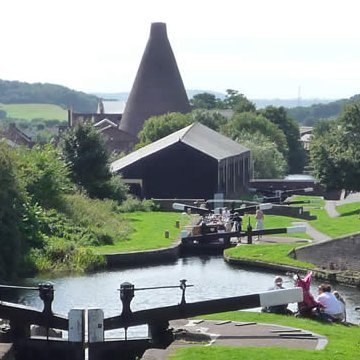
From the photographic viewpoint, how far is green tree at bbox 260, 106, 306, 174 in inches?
4604

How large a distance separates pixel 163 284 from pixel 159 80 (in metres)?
74.7

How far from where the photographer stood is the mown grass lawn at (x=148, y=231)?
4288 cm

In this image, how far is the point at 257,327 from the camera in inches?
848

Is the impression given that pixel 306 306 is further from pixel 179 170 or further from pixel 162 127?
pixel 162 127

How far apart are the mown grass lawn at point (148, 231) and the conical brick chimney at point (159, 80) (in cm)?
5046

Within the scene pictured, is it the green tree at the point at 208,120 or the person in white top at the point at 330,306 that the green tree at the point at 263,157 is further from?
the person in white top at the point at 330,306

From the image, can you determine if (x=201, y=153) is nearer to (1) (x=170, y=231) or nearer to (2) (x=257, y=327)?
(1) (x=170, y=231)

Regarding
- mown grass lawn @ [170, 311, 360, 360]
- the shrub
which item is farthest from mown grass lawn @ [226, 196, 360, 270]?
mown grass lawn @ [170, 311, 360, 360]

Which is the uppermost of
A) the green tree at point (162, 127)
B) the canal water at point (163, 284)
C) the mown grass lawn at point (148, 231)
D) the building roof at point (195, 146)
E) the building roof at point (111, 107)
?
the building roof at point (111, 107)

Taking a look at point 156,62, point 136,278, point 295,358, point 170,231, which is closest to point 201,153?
point 170,231

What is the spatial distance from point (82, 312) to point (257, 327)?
299cm

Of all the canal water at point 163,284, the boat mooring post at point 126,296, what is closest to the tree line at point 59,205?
the canal water at point 163,284

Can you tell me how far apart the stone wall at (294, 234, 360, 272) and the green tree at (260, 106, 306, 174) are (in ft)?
255

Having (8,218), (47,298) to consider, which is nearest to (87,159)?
(8,218)
